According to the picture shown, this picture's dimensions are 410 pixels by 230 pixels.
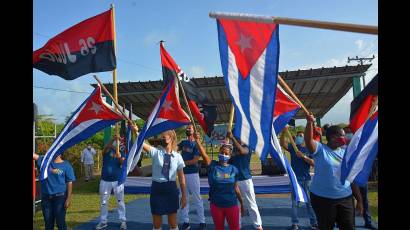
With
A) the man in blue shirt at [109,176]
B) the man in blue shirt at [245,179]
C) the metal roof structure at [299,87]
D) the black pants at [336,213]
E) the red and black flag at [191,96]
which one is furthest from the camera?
the metal roof structure at [299,87]

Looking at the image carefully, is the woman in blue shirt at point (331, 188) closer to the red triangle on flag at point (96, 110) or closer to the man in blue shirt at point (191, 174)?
the man in blue shirt at point (191, 174)

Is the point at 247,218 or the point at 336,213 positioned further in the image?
the point at 247,218

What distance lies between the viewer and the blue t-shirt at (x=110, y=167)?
716cm

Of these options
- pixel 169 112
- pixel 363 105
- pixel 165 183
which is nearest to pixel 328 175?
pixel 363 105

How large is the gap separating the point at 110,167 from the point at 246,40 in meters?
4.73

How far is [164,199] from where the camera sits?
499 centimetres

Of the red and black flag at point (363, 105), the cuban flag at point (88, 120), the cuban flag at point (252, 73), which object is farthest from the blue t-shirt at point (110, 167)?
the red and black flag at point (363, 105)

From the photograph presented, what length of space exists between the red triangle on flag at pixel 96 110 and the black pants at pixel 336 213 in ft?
12.1

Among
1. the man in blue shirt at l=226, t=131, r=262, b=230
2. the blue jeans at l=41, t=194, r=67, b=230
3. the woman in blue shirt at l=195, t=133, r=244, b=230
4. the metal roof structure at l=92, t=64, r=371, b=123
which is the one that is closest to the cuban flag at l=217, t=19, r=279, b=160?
the woman in blue shirt at l=195, t=133, r=244, b=230

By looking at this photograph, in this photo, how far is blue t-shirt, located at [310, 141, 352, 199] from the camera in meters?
4.27

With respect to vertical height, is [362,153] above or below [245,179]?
above

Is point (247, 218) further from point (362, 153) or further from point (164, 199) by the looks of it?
point (362, 153)

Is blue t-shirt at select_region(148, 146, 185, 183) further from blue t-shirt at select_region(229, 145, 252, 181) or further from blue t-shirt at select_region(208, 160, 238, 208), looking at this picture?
blue t-shirt at select_region(229, 145, 252, 181)
